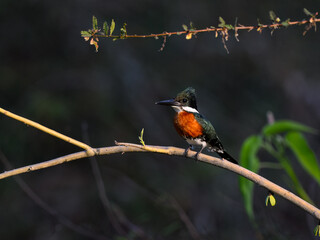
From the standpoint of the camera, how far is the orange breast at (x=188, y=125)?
3.17m

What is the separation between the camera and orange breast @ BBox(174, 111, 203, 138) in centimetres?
317

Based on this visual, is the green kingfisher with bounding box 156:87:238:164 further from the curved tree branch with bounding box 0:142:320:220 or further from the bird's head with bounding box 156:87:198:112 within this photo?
the curved tree branch with bounding box 0:142:320:220

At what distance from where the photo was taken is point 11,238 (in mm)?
6898

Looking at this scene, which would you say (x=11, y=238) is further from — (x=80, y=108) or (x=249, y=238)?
(x=249, y=238)

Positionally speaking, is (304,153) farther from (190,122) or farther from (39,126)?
(39,126)

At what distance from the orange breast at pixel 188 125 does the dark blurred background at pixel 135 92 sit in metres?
3.89

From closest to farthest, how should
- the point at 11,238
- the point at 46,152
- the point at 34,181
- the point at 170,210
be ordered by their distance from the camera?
the point at 170,210 < the point at 11,238 < the point at 46,152 < the point at 34,181

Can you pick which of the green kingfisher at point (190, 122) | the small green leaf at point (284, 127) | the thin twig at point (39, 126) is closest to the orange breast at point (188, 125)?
the green kingfisher at point (190, 122)

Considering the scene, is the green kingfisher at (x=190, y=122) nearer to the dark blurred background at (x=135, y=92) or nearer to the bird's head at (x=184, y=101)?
the bird's head at (x=184, y=101)

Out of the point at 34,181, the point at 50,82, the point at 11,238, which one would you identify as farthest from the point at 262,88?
the point at 11,238

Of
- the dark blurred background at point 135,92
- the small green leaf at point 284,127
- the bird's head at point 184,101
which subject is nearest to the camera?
the small green leaf at point 284,127

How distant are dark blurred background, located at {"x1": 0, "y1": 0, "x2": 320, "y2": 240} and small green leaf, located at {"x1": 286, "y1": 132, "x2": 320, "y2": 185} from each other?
4317 millimetres

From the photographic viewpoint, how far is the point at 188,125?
3180mm

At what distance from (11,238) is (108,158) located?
2141 millimetres
